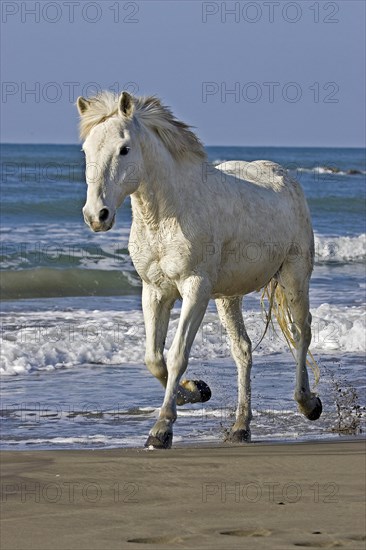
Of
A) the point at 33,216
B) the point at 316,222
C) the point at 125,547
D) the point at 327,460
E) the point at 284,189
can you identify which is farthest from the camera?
the point at 316,222

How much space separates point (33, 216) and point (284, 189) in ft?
67.1

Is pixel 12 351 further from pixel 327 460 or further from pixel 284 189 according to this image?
pixel 327 460

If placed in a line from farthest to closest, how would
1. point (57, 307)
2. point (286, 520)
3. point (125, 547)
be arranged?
point (57, 307) → point (286, 520) → point (125, 547)

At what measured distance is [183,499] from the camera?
5.31m

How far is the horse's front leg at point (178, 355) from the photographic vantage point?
6711 mm

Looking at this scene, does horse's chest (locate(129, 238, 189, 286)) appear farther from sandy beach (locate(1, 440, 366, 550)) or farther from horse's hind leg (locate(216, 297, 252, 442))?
horse's hind leg (locate(216, 297, 252, 442))

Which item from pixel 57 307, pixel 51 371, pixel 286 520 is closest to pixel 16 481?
pixel 286 520

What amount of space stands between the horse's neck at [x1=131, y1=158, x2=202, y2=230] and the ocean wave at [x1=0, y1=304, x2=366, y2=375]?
12.9 feet

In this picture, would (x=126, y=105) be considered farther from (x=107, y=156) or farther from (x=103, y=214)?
(x=103, y=214)

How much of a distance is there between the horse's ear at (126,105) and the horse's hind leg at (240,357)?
1956mm

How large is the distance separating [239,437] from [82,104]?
2419mm

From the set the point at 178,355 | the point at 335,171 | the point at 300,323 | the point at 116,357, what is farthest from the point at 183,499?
the point at 335,171

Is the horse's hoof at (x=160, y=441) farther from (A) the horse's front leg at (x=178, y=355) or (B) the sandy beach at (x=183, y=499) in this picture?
(B) the sandy beach at (x=183, y=499)

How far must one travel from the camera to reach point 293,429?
325 inches
